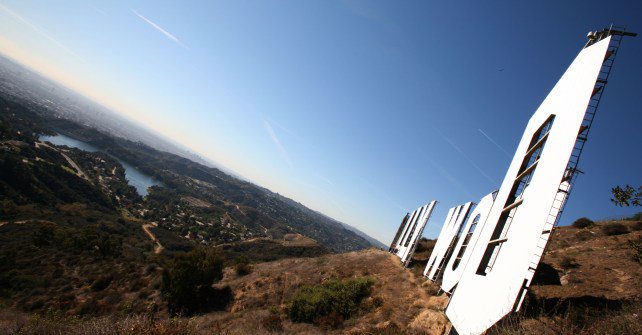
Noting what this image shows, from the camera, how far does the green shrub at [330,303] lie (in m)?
15.5

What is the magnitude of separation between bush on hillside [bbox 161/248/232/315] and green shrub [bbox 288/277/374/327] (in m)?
7.61

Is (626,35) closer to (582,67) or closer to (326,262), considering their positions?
(582,67)

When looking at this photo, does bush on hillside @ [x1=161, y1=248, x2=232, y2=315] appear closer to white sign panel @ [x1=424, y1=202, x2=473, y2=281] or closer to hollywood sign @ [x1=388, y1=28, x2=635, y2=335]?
white sign panel @ [x1=424, y1=202, x2=473, y2=281]

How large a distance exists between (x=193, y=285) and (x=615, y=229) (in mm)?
30353

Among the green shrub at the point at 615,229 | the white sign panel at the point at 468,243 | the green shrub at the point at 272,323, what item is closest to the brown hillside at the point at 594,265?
the green shrub at the point at 615,229

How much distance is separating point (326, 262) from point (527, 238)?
75.7 ft

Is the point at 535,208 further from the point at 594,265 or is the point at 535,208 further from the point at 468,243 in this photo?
the point at 594,265

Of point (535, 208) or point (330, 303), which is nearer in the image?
point (535, 208)

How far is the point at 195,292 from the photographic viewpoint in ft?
72.5

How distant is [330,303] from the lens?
1656 cm

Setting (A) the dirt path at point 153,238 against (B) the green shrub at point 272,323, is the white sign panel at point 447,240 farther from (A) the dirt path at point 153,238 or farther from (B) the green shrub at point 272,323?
(A) the dirt path at point 153,238

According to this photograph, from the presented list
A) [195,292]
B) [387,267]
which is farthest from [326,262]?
[195,292]

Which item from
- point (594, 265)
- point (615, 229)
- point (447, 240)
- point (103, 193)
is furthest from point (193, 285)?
point (103, 193)

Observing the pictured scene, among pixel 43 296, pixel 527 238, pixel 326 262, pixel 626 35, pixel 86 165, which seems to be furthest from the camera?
pixel 86 165
